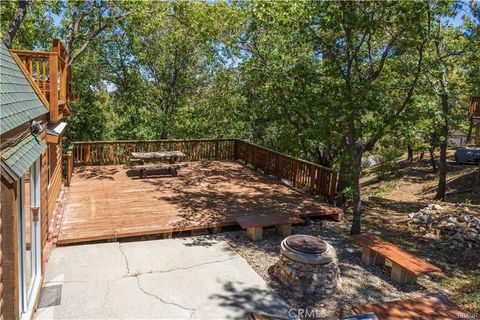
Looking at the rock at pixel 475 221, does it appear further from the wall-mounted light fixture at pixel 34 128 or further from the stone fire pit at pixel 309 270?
the wall-mounted light fixture at pixel 34 128

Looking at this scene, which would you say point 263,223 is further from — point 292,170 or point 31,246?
point 31,246

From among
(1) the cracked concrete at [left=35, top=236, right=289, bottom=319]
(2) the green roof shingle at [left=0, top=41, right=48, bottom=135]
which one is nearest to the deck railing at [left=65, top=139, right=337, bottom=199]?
(1) the cracked concrete at [left=35, top=236, right=289, bottom=319]

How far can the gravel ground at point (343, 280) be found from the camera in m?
4.59

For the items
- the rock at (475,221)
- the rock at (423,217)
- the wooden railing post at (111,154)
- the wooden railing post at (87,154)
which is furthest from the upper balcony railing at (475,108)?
the wooden railing post at (87,154)

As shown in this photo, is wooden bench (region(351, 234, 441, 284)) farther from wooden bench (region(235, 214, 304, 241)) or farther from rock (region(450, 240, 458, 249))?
rock (region(450, 240, 458, 249))

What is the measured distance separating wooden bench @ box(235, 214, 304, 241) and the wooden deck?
44 cm

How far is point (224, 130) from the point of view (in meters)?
15.8

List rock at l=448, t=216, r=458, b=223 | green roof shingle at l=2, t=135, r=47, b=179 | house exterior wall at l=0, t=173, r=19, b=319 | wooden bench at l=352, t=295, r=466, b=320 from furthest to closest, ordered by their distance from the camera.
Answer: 1. rock at l=448, t=216, r=458, b=223
2. wooden bench at l=352, t=295, r=466, b=320
3. house exterior wall at l=0, t=173, r=19, b=319
4. green roof shingle at l=2, t=135, r=47, b=179

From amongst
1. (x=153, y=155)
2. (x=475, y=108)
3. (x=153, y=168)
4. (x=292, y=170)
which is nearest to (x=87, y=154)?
(x=153, y=155)

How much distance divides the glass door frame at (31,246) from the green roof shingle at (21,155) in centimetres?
29

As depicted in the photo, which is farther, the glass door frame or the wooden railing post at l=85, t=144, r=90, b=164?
the wooden railing post at l=85, t=144, r=90, b=164

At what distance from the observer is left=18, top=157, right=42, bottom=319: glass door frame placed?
349 cm

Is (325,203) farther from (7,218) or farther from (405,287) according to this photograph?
(7,218)

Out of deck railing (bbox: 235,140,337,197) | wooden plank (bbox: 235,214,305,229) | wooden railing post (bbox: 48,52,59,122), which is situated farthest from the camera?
deck railing (bbox: 235,140,337,197)
